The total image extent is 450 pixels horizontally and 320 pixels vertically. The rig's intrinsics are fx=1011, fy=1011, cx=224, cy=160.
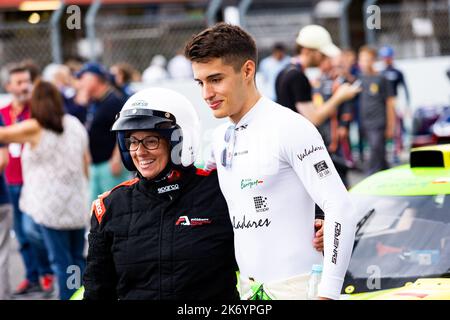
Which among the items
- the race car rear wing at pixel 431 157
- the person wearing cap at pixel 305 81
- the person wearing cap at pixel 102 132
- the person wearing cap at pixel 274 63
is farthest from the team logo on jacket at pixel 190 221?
the person wearing cap at pixel 274 63

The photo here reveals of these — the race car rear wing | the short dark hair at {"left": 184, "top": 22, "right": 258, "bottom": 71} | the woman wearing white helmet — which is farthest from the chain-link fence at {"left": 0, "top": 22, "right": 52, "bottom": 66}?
the short dark hair at {"left": 184, "top": 22, "right": 258, "bottom": 71}

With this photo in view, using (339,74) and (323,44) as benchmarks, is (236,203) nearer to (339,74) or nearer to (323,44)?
(323,44)

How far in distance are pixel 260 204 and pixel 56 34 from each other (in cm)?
1098

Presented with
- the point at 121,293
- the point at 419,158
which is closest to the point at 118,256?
the point at 121,293

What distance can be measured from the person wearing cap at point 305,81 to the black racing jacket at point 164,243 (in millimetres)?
3217

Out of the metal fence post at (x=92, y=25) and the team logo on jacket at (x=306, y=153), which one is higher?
the metal fence post at (x=92, y=25)

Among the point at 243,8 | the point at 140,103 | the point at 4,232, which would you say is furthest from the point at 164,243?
the point at 243,8

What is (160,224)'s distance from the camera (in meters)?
3.75

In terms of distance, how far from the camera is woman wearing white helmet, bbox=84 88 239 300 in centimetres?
370

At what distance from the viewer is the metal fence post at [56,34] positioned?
13859 millimetres

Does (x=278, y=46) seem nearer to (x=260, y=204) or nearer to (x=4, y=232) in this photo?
(x=4, y=232)

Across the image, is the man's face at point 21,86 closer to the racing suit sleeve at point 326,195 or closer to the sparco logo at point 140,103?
the sparco logo at point 140,103

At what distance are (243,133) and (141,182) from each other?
442 millimetres

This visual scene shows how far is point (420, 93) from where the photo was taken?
16.5 meters
